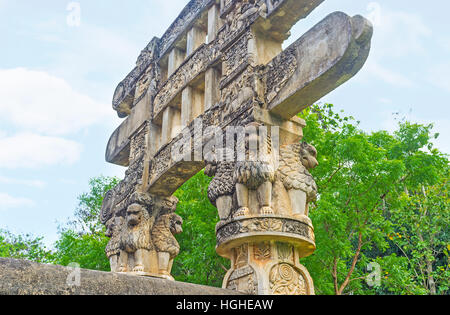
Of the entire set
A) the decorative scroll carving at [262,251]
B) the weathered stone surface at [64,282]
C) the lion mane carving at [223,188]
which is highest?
the lion mane carving at [223,188]

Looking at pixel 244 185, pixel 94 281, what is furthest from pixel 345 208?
pixel 94 281

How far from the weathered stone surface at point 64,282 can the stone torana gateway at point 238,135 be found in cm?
143

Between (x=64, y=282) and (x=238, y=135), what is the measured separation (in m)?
3.19

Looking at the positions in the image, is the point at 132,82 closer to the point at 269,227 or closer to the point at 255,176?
the point at 255,176

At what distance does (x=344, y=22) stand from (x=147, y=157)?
490 centimetres

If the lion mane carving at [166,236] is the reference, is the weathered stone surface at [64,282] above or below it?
below

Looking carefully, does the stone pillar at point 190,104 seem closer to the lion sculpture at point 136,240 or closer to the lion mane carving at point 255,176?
the lion sculpture at point 136,240

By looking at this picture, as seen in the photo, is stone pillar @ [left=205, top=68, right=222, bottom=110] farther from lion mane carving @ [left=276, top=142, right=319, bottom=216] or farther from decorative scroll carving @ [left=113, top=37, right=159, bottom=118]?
decorative scroll carving @ [left=113, top=37, right=159, bottom=118]

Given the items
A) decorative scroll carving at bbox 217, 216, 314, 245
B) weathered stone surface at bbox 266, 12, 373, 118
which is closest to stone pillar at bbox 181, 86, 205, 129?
weathered stone surface at bbox 266, 12, 373, 118

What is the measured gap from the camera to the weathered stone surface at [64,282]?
3.08m

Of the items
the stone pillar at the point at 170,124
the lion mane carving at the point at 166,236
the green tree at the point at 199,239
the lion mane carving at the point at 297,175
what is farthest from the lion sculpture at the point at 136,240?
the lion mane carving at the point at 297,175

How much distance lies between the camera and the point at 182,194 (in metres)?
13.5

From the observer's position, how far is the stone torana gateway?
5.14 metres

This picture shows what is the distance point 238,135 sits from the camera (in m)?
5.93
